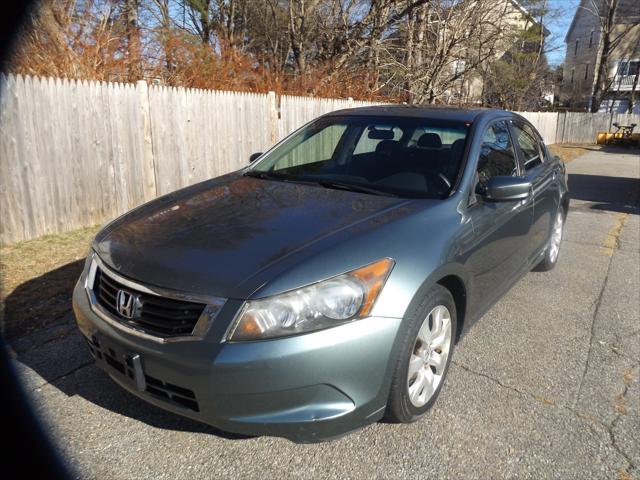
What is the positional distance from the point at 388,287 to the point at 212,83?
25.1 feet

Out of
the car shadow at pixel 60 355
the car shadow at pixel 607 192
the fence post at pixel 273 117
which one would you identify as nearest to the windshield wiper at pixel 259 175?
the car shadow at pixel 60 355

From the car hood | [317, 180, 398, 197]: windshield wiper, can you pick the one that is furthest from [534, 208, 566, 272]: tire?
the car hood

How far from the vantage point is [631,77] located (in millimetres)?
46406

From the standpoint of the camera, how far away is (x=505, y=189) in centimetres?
308

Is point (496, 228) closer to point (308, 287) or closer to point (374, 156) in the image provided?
point (374, 156)

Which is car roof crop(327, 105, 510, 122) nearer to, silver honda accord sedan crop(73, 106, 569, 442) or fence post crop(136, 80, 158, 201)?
silver honda accord sedan crop(73, 106, 569, 442)

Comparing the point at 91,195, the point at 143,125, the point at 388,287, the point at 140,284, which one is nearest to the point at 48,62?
the point at 143,125

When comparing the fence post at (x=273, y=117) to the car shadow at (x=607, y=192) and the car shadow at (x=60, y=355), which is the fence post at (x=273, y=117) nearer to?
the car shadow at (x=60, y=355)

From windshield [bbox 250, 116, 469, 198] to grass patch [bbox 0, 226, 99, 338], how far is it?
1971 millimetres

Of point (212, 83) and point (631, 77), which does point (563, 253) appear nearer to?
point (212, 83)

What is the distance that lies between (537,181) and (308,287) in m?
2.91

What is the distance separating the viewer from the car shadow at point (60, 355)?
2656mm

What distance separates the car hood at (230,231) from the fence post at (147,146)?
420cm

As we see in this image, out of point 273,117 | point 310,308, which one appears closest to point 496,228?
point 310,308
